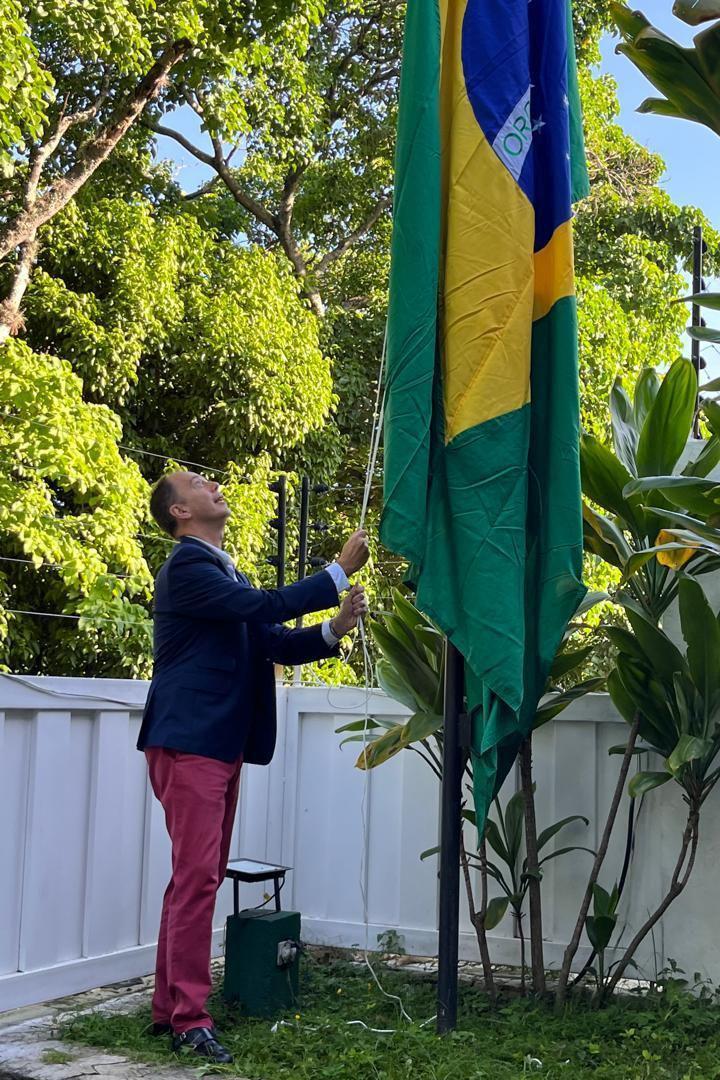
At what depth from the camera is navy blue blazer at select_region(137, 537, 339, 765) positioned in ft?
10.8

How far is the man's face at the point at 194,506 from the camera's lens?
3584 mm

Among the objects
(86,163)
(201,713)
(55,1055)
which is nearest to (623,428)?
(201,713)

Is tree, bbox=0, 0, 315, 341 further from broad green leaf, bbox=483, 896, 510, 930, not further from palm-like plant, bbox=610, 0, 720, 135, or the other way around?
broad green leaf, bbox=483, 896, 510, 930

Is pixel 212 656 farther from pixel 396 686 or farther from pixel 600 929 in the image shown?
pixel 600 929

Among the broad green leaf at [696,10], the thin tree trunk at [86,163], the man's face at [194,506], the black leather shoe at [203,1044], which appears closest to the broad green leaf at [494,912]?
the black leather shoe at [203,1044]

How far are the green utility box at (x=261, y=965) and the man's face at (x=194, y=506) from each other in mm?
1240

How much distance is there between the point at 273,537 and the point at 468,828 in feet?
29.3

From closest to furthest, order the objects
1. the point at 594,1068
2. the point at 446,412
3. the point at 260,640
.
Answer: the point at 594,1068, the point at 446,412, the point at 260,640

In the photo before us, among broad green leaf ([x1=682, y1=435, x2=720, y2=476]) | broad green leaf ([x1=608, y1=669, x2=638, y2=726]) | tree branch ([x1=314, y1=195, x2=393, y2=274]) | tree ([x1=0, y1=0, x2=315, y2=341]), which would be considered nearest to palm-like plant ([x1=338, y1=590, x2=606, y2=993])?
broad green leaf ([x1=608, y1=669, x2=638, y2=726])

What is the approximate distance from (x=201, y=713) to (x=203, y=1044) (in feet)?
2.89

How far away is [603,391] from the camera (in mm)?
15547

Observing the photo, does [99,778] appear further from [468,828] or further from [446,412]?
[446,412]

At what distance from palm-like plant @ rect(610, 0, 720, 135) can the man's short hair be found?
1.79m

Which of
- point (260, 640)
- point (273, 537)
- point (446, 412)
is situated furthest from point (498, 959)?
point (273, 537)
